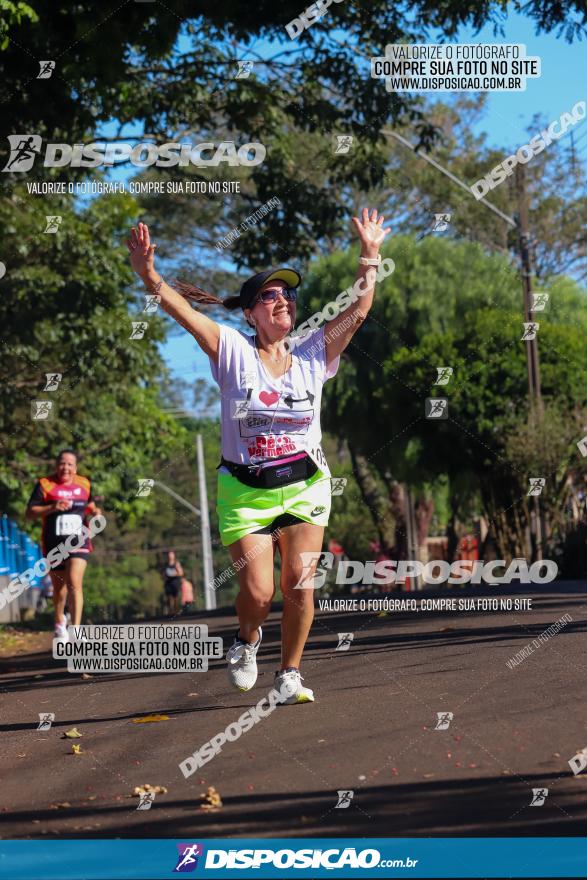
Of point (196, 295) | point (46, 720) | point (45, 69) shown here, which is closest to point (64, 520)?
point (46, 720)

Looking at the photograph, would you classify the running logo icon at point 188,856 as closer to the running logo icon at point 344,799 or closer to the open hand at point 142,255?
the running logo icon at point 344,799

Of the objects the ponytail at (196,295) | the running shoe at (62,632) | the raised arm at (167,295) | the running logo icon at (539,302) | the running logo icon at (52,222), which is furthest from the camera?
the running logo icon at (539,302)

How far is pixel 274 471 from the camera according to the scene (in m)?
6.66

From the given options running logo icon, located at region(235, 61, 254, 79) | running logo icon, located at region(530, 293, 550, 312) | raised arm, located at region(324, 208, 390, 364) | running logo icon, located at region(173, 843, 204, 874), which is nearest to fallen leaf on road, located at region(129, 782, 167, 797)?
running logo icon, located at region(173, 843, 204, 874)

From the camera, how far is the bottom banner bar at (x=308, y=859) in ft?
12.6

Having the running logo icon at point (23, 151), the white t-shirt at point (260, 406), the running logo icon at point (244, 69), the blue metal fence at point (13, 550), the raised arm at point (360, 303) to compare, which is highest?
the running logo icon at point (244, 69)

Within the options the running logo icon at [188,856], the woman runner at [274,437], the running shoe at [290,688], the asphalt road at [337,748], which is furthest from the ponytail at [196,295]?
the running logo icon at [188,856]

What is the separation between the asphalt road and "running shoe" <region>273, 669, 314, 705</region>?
64 mm

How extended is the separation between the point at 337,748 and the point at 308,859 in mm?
1616

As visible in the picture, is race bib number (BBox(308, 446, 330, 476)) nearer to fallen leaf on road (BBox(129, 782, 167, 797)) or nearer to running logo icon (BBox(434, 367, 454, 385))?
fallen leaf on road (BBox(129, 782, 167, 797))

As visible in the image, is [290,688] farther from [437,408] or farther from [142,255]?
[437,408]

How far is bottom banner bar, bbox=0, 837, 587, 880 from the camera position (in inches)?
151

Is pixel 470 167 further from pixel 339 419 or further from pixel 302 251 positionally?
pixel 302 251

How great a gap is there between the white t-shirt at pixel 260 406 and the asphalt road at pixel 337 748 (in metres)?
1.30
